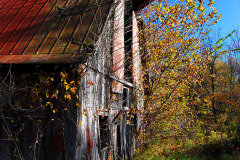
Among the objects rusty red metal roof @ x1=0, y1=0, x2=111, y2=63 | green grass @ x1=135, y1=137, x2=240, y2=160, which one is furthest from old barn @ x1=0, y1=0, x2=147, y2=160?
green grass @ x1=135, y1=137, x2=240, y2=160

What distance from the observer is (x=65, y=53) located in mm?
4363

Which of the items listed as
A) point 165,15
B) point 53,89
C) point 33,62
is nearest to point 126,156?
point 53,89

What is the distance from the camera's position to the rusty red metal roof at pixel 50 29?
4.43 m

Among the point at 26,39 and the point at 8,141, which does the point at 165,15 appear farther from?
the point at 8,141

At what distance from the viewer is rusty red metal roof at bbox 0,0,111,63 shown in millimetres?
4430

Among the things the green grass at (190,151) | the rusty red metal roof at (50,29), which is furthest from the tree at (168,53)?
the rusty red metal roof at (50,29)

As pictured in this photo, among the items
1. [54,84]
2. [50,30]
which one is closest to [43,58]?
[54,84]

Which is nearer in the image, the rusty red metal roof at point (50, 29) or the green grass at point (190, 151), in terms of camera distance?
the rusty red metal roof at point (50, 29)

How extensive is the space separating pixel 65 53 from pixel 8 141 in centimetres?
234

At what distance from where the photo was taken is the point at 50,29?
5.10 meters

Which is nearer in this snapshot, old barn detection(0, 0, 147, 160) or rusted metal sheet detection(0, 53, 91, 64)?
rusted metal sheet detection(0, 53, 91, 64)

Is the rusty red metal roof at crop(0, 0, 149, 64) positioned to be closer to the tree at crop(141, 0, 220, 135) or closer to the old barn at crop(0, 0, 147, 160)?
the old barn at crop(0, 0, 147, 160)

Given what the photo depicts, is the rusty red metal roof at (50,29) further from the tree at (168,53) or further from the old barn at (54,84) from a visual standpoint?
the tree at (168,53)

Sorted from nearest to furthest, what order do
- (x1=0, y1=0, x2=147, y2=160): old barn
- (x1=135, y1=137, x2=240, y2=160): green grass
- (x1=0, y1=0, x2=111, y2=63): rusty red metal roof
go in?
(x1=0, y1=0, x2=147, y2=160): old barn → (x1=0, y1=0, x2=111, y2=63): rusty red metal roof → (x1=135, y1=137, x2=240, y2=160): green grass
